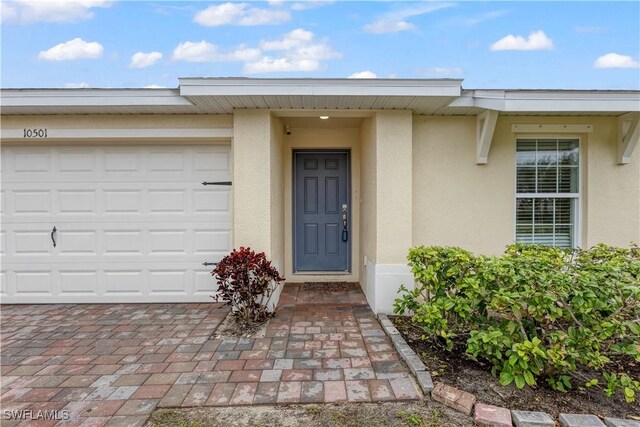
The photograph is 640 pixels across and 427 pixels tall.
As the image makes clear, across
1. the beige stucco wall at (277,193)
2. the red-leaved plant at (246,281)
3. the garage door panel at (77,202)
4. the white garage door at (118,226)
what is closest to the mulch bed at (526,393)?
the red-leaved plant at (246,281)

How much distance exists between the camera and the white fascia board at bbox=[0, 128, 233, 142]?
423 centimetres

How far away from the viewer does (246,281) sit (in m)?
3.68

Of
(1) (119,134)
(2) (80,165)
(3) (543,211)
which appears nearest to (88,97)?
(1) (119,134)

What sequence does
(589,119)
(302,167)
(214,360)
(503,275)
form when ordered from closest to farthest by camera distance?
1. (503,275)
2. (214,360)
3. (589,119)
4. (302,167)

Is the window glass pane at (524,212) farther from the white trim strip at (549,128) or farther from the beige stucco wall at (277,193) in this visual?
the beige stucco wall at (277,193)

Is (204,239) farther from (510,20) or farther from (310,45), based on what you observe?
(510,20)

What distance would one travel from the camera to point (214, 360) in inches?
112

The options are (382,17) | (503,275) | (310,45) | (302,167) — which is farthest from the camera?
(310,45)

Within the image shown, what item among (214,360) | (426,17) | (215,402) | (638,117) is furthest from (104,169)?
(638,117)

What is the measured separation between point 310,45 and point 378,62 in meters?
1.71

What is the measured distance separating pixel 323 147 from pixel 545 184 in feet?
10.9

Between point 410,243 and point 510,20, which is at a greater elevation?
point 510,20

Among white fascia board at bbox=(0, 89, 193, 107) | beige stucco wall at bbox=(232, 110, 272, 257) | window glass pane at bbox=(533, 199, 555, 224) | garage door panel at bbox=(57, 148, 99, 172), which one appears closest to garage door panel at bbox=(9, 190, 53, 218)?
garage door panel at bbox=(57, 148, 99, 172)

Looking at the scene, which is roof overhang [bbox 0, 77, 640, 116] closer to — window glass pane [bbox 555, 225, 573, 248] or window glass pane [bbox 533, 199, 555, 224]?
window glass pane [bbox 533, 199, 555, 224]
